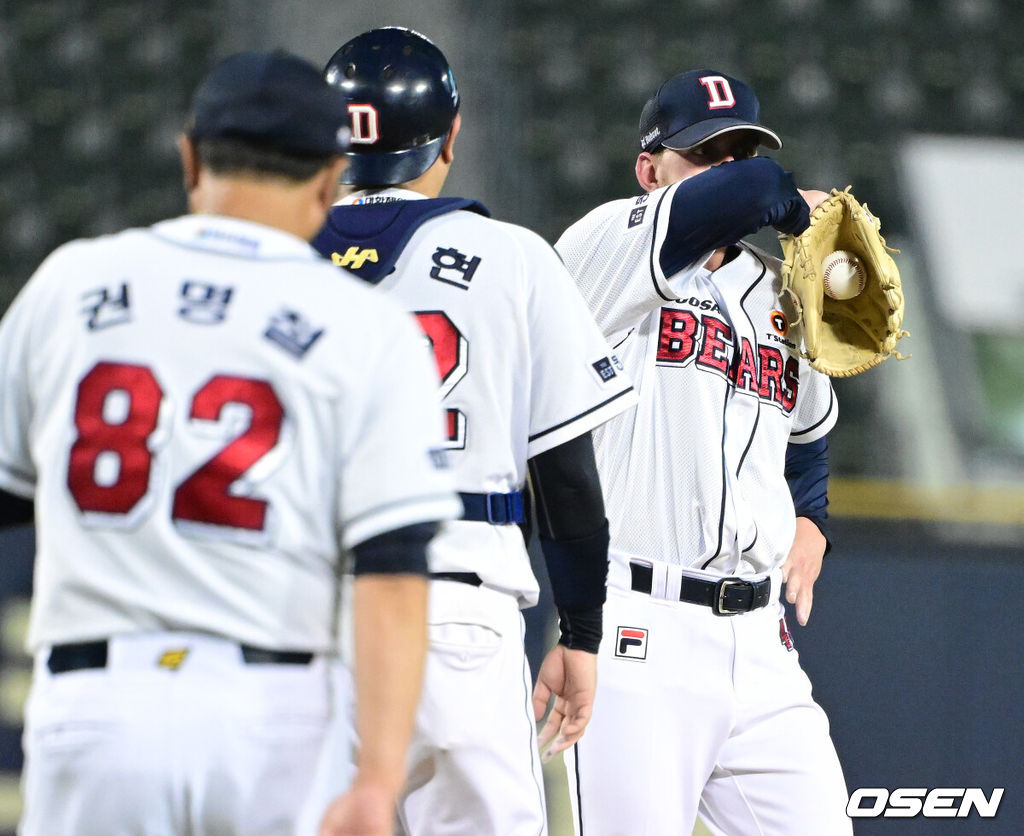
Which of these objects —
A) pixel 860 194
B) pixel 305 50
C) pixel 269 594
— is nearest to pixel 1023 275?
pixel 860 194

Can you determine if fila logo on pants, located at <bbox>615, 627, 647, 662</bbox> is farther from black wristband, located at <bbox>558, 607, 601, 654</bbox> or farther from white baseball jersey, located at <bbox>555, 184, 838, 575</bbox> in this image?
black wristband, located at <bbox>558, 607, 601, 654</bbox>

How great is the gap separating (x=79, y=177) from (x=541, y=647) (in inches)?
186

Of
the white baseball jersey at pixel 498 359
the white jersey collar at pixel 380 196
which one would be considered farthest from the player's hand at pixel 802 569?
the white jersey collar at pixel 380 196

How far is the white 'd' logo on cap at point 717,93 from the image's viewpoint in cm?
255

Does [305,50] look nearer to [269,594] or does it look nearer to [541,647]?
[541,647]

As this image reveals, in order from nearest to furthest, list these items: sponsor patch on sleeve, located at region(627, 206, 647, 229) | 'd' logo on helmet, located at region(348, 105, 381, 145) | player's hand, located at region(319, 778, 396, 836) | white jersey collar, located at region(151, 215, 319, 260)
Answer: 1. player's hand, located at region(319, 778, 396, 836)
2. white jersey collar, located at region(151, 215, 319, 260)
3. 'd' logo on helmet, located at region(348, 105, 381, 145)
4. sponsor patch on sleeve, located at region(627, 206, 647, 229)

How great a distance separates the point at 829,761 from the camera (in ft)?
7.97

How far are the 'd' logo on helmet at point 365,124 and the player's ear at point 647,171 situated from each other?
0.86m

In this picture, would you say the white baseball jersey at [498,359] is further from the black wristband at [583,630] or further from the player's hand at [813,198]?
the player's hand at [813,198]

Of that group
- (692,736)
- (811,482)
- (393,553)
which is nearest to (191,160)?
(393,553)

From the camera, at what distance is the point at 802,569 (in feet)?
8.87

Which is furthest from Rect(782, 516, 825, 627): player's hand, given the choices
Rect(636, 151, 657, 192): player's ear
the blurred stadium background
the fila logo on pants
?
the blurred stadium background

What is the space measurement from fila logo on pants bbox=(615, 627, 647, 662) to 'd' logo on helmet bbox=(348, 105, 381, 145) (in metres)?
0.96

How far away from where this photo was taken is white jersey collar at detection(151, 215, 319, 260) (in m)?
1.29
